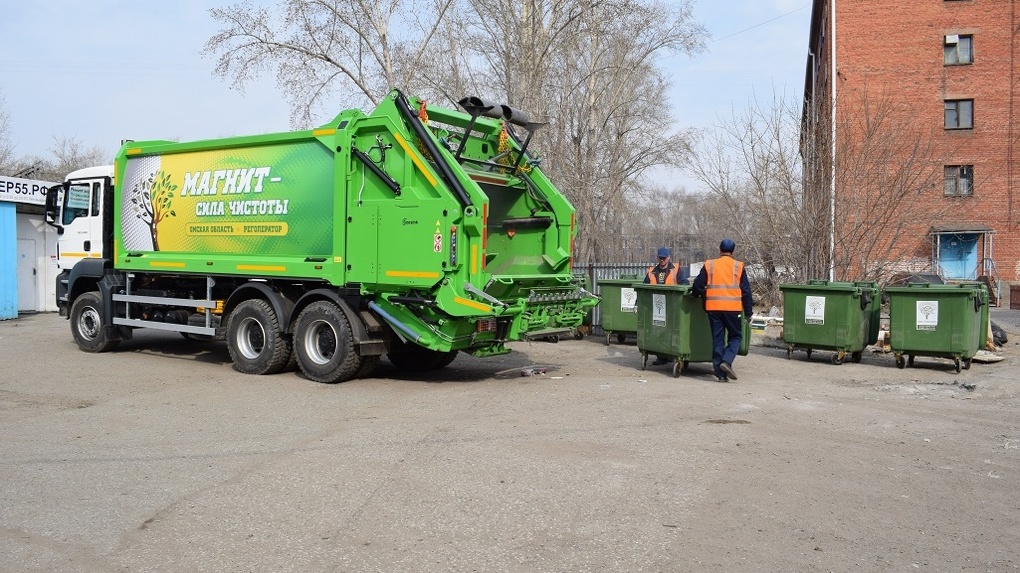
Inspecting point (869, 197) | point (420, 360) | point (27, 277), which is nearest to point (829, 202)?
point (869, 197)

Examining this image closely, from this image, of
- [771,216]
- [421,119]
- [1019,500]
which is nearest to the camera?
[1019,500]

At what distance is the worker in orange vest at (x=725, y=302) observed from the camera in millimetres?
9336

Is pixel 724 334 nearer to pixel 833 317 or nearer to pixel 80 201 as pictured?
pixel 833 317

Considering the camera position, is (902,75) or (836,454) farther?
(902,75)

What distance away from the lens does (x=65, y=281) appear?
1281cm

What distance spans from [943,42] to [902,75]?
1886 mm

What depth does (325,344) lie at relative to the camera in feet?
31.2

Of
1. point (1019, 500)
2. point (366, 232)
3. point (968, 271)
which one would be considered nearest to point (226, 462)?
point (366, 232)

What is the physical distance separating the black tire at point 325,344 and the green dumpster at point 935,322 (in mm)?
6677

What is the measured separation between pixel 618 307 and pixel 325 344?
17.5 ft

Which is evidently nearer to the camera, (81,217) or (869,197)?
(81,217)

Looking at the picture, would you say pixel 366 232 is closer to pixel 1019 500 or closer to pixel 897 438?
pixel 897 438

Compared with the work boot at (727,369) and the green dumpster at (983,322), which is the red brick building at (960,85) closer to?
the green dumpster at (983,322)

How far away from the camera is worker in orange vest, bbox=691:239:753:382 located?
934 centimetres
